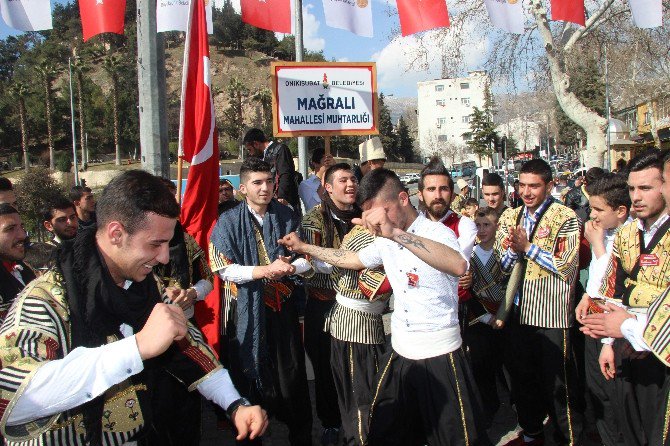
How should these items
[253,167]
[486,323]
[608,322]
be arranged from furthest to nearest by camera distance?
[486,323] → [253,167] → [608,322]

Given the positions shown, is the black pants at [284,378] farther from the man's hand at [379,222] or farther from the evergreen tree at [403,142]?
the evergreen tree at [403,142]

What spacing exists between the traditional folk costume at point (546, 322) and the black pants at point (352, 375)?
3.73ft

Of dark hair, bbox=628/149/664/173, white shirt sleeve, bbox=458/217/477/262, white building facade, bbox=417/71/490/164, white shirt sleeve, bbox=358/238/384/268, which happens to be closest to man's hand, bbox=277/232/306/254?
white shirt sleeve, bbox=358/238/384/268

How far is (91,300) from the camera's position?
2.01 meters

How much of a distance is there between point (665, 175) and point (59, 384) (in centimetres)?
294

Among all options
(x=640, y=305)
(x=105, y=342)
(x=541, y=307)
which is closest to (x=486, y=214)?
(x=541, y=307)

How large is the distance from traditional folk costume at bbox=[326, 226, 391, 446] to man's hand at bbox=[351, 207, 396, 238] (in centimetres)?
108

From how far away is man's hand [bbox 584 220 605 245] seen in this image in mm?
4195

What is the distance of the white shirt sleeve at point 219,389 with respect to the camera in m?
2.35

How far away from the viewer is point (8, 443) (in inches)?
77.7

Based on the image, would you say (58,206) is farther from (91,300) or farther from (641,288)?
(641,288)

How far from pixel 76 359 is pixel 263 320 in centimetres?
234

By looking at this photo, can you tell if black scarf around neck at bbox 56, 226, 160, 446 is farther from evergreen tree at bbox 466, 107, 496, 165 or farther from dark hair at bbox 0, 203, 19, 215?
evergreen tree at bbox 466, 107, 496, 165

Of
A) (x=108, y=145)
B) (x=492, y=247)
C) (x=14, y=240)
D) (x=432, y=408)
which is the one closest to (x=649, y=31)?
(x=492, y=247)
